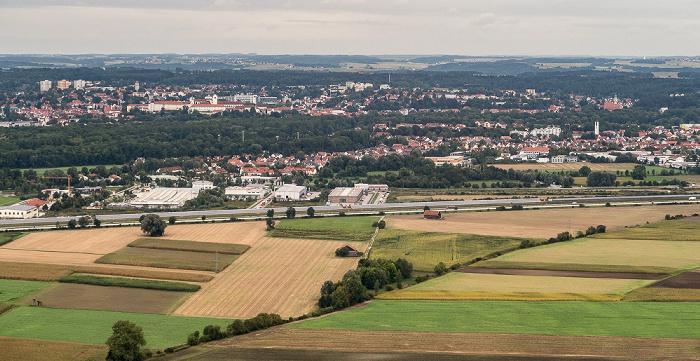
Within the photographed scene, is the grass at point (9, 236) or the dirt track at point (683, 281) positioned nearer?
the dirt track at point (683, 281)

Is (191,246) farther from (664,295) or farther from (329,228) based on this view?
(664,295)

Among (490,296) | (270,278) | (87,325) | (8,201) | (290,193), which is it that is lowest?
(8,201)

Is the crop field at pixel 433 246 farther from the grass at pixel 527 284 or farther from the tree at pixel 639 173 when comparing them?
the tree at pixel 639 173

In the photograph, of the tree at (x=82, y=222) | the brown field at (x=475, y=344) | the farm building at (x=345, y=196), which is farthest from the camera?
the farm building at (x=345, y=196)

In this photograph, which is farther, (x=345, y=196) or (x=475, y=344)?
(x=345, y=196)

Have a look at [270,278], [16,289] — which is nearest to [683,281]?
[270,278]

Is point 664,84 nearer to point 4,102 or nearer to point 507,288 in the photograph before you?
point 4,102

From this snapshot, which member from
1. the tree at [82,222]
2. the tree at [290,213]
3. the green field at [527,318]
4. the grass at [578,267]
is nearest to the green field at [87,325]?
the green field at [527,318]

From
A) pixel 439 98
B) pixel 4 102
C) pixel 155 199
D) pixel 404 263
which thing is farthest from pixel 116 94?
pixel 404 263

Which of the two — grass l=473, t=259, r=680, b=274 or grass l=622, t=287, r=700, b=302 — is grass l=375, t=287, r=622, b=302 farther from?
grass l=473, t=259, r=680, b=274
